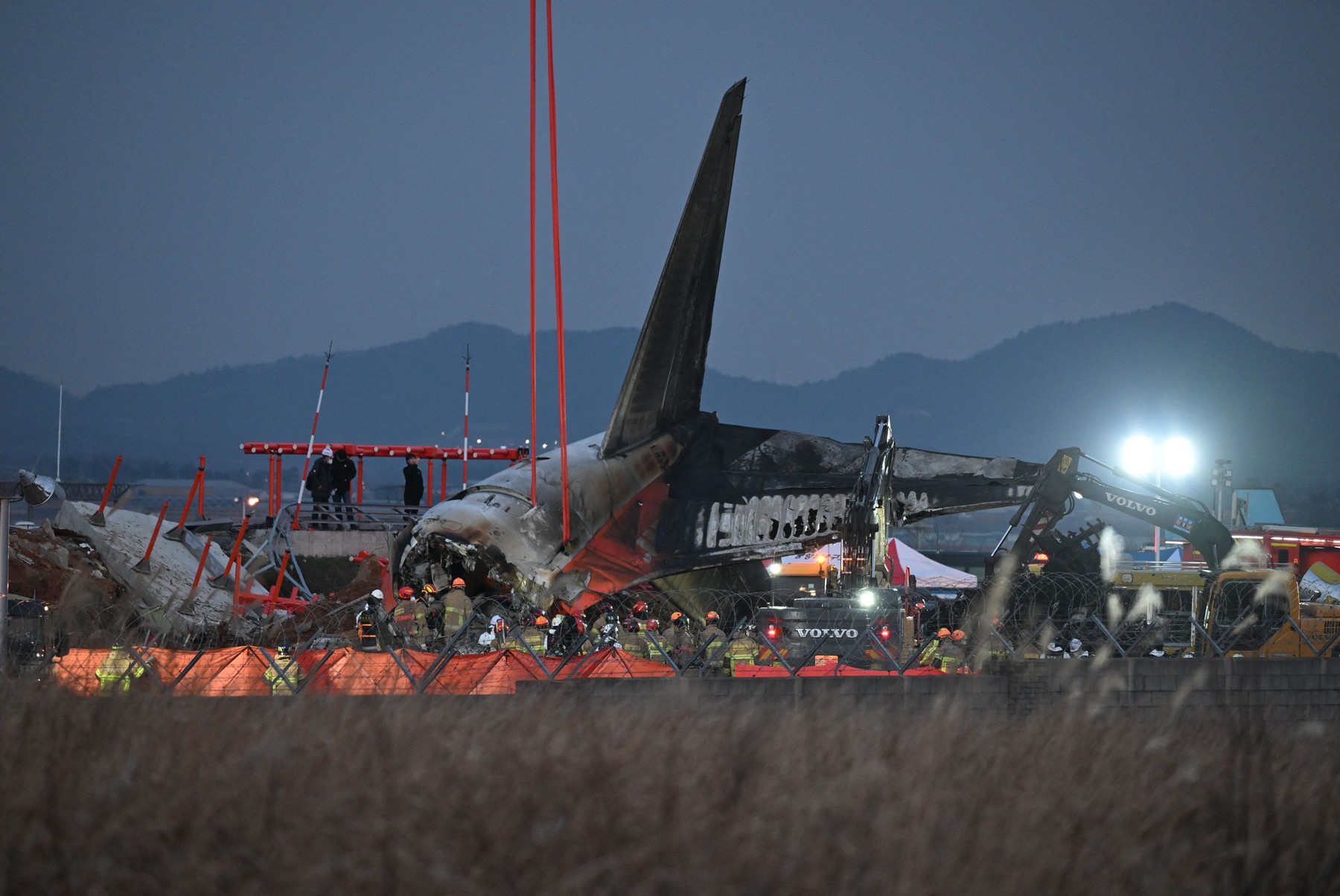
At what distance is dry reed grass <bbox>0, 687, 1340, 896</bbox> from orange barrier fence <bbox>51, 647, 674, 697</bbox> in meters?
3.34

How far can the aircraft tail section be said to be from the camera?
21.2 m

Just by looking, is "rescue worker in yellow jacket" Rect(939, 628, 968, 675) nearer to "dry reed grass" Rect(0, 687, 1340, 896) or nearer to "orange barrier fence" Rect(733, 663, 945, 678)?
"orange barrier fence" Rect(733, 663, 945, 678)

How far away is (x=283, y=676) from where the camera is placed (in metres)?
10.7

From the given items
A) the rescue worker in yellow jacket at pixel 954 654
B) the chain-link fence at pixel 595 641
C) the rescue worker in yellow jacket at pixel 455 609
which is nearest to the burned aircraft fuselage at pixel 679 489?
the rescue worker in yellow jacket at pixel 455 609

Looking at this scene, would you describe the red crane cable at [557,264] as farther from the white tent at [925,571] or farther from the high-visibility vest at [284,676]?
the white tent at [925,571]

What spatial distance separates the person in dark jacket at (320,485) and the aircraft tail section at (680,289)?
37.8 ft

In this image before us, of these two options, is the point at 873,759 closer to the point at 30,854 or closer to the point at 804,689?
the point at 30,854

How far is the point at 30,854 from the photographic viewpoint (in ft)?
16.7

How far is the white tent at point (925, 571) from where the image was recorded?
117 ft

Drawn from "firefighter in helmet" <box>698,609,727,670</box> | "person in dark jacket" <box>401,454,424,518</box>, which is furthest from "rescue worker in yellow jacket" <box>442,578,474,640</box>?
"person in dark jacket" <box>401,454,424,518</box>

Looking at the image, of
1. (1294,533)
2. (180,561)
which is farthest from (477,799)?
(1294,533)

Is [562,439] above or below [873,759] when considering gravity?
above

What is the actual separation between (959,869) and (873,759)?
2.82 feet

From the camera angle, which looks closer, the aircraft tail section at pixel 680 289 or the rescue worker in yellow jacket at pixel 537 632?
the rescue worker in yellow jacket at pixel 537 632
